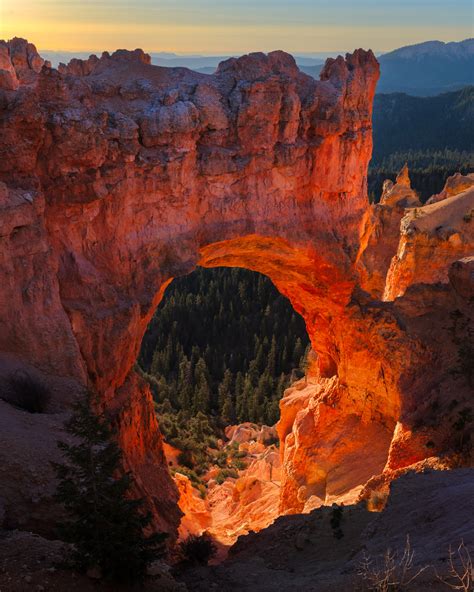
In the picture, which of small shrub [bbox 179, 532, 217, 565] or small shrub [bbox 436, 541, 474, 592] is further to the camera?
small shrub [bbox 179, 532, 217, 565]

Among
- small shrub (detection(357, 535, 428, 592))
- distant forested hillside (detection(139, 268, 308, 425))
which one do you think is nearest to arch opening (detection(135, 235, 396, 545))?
distant forested hillside (detection(139, 268, 308, 425))

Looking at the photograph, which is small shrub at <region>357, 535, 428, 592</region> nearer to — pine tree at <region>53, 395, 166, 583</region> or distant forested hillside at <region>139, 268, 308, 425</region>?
pine tree at <region>53, 395, 166, 583</region>

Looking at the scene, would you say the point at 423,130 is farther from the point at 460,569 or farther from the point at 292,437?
the point at 460,569

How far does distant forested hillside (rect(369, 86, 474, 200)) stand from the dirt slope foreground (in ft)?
325

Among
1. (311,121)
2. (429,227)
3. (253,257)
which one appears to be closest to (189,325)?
(429,227)

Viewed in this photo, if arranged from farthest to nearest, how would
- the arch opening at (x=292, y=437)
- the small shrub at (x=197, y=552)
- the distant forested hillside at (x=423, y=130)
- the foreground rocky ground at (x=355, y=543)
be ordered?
1. the distant forested hillside at (x=423, y=130)
2. the arch opening at (x=292, y=437)
3. the small shrub at (x=197, y=552)
4. the foreground rocky ground at (x=355, y=543)

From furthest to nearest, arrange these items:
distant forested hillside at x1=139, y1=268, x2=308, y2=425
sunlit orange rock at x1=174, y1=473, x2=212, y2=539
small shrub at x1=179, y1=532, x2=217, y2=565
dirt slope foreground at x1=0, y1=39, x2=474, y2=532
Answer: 1. distant forested hillside at x1=139, y1=268, x2=308, y2=425
2. sunlit orange rock at x1=174, y1=473, x2=212, y2=539
3. small shrub at x1=179, y1=532, x2=217, y2=565
4. dirt slope foreground at x1=0, y1=39, x2=474, y2=532

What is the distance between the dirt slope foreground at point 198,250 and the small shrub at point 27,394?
0.38 meters

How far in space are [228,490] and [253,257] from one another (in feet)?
36.8

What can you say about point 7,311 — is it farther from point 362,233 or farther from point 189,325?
point 189,325

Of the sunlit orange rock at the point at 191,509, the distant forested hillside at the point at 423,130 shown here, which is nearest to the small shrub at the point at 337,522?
the sunlit orange rock at the point at 191,509

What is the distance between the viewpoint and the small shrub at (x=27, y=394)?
11.0 metres

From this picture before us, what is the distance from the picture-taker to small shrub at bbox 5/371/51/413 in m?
11.0

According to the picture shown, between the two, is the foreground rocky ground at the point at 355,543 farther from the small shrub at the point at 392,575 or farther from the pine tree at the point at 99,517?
the pine tree at the point at 99,517
